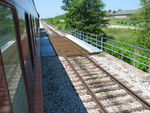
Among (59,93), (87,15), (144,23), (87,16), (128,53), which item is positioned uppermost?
(87,15)

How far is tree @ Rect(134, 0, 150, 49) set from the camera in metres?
22.1

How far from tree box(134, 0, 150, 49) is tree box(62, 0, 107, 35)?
321 inches

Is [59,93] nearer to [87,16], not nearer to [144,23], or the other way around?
[144,23]

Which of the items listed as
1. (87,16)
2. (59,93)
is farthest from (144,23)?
(59,93)

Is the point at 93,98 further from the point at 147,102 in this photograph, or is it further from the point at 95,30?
the point at 95,30

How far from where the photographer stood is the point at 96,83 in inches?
276

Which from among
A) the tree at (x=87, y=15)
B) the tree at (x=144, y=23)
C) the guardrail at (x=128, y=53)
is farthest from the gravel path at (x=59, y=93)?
the tree at (x=87, y=15)

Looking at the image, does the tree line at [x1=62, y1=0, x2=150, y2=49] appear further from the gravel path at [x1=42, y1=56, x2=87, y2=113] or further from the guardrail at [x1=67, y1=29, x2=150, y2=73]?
the gravel path at [x1=42, y1=56, x2=87, y2=113]

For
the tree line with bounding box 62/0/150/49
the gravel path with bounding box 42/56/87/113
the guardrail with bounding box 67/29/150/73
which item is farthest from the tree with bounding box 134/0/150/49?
the gravel path with bounding box 42/56/87/113

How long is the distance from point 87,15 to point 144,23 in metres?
10.4

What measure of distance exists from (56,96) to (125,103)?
7.69 feet

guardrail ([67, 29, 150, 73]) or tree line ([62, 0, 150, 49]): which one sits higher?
tree line ([62, 0, 150, 49])

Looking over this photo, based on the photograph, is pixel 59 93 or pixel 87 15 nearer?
pixel 59 93

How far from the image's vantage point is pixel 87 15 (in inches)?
1189
